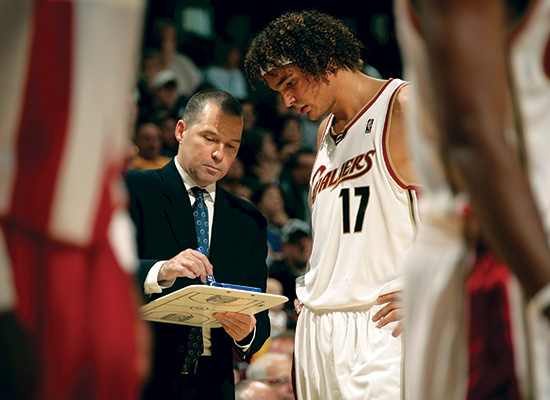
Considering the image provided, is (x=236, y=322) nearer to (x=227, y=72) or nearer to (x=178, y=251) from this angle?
(x=178, y=251)

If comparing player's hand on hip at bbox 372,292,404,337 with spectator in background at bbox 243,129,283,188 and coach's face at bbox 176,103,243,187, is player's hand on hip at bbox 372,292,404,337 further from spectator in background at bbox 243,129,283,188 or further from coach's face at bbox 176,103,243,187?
spectator in background at bbox 243,129,283,188

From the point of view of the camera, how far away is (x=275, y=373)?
17.3ft

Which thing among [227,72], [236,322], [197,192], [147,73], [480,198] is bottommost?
[236,322]

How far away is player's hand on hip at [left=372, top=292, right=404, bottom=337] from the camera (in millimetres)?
3186

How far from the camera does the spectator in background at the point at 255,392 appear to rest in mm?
4734

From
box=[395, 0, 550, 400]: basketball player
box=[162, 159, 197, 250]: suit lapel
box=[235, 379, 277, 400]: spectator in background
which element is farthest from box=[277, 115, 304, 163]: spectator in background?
box=[395, 0, 550, 400]: basketball player

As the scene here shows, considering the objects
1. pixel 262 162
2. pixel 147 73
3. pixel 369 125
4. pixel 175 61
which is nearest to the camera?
pixel 369 125

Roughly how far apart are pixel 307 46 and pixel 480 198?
2.52 metres

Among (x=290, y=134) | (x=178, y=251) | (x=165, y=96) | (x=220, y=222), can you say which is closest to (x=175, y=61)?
(x=165, y=96)

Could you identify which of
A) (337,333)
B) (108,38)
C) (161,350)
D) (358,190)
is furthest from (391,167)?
(108,38)

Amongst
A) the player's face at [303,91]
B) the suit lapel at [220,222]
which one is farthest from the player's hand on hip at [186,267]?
the player's face at [303,91]

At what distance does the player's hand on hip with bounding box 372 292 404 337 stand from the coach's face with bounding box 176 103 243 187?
1153mm

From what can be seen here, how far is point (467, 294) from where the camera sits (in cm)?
140

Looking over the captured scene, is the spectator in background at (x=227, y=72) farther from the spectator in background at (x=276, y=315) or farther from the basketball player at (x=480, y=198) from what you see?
the basketball player at (x=480, y=198)
